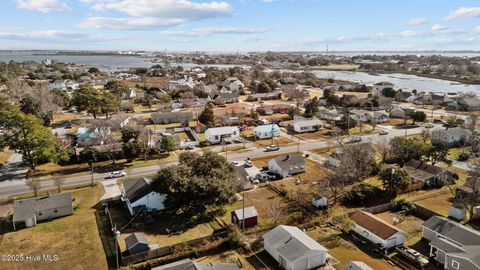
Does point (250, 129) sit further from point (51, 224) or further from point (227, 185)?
point (51, 224)

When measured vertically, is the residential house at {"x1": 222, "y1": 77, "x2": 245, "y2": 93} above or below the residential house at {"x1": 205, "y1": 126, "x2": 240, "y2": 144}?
above

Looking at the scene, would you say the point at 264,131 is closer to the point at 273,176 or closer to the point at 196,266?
the point at 273,176

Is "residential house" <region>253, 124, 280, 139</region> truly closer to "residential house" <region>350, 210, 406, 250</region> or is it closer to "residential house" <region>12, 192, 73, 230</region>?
"residential house" <region>350, 210, 406, 250</region>

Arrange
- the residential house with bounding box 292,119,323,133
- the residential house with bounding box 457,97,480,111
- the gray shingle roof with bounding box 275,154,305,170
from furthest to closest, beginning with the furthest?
1. the residential house with bounding box 457,97,480,111
2. the residential house with bounding box 292,119,323,133
3. the gray shingle roof with bounding box 275,154,305,170

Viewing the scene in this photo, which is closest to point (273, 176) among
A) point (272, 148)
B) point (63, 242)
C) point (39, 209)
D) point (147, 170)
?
point (272, 148)

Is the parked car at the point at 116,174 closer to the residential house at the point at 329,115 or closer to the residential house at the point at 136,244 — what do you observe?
the residential house at the point at 136,244

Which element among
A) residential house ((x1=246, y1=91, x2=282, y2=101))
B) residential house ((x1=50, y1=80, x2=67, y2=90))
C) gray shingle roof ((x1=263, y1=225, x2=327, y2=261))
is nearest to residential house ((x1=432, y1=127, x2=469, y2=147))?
gray shingle roof ((x1=263, y1=225, x2=327, y2=261))

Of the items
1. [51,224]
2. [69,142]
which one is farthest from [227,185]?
[69,142]

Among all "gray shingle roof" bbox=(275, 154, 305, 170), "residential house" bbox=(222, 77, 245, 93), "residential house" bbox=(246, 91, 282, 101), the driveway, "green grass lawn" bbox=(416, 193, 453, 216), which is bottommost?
"green grass lawn" bbox=(416, 193, 453, 216)
